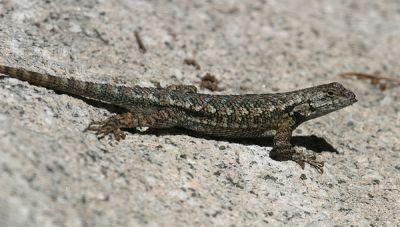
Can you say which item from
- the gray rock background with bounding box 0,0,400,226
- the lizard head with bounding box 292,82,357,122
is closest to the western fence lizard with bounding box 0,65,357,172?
the lizard head with bounding box 292,82,357,122

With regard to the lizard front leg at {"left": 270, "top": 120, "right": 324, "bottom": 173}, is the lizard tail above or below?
above

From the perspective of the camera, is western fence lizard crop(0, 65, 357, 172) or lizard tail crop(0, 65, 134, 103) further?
western fence lizard crop(0, 65, 357, 172)

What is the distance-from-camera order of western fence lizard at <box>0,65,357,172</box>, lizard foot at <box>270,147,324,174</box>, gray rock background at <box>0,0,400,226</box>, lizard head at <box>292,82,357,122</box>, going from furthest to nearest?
lizard head at <box>292,82,357,122</box> < lizard foot at <box>270,147,324,174</box> < western fence lizard at <box>0,65,357,172</box> < gray rock background at <box>0,0,400,226</box>

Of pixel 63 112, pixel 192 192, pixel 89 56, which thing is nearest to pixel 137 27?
pixel 89 56

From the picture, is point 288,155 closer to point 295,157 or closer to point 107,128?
point 295,157

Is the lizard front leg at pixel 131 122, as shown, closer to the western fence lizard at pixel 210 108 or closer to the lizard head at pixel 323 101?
the western fence lizard at pixel 210 108

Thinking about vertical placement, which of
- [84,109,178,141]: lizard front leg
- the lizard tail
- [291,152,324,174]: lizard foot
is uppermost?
the lizard tail

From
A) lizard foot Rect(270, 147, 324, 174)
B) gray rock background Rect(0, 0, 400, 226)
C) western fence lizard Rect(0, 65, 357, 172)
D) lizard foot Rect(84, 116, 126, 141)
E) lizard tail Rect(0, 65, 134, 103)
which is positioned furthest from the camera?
lizard foot Rect(270, 147, 324, 174)

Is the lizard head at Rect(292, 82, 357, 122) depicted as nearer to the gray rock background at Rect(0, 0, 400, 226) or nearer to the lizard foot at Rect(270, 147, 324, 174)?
the gray rock background at Rect(0, 0, 400, 226)

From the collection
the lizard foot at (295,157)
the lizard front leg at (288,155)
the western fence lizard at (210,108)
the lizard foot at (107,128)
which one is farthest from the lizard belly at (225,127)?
the lizard foot at (107,128)
